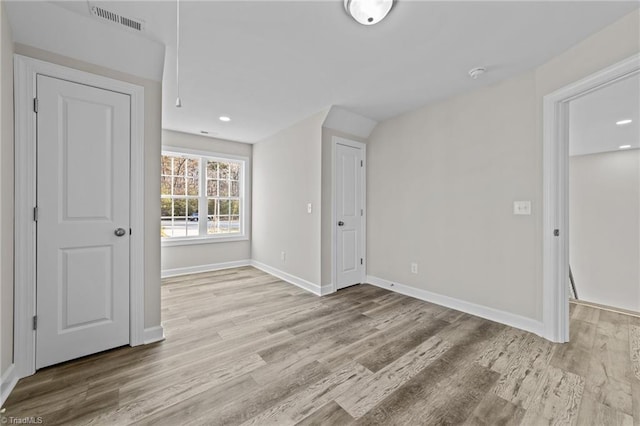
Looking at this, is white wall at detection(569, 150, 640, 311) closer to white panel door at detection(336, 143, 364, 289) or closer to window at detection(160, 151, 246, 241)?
white panel door at detection(336, 143, 364, 289)

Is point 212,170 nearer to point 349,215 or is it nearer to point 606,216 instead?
point 349,215

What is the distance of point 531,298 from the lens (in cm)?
238

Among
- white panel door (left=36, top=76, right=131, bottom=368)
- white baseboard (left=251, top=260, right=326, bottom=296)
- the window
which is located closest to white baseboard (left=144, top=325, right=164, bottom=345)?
white panel door (left=36, top=76, right=131, bottom=368)

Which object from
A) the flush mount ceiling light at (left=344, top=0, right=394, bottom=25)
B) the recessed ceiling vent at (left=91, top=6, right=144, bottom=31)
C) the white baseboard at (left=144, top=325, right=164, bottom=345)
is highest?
the recessed ceiling vent at (left=91, top=6, right=144, bottom=31)

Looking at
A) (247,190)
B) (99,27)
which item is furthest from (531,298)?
(247,190)

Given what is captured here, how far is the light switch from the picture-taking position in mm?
2398

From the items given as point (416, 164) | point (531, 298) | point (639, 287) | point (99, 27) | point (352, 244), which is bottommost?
point (639, 287)

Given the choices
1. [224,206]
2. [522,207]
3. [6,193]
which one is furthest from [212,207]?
[522,207]

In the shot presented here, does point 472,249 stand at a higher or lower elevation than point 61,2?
lower

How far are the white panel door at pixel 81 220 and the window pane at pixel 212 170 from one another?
2.74m

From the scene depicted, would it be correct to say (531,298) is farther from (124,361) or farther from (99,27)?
(99,27)

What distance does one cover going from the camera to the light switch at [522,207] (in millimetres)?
2398

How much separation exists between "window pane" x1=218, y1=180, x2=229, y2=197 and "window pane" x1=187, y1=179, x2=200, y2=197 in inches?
15.4

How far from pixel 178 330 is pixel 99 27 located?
8.31ft
